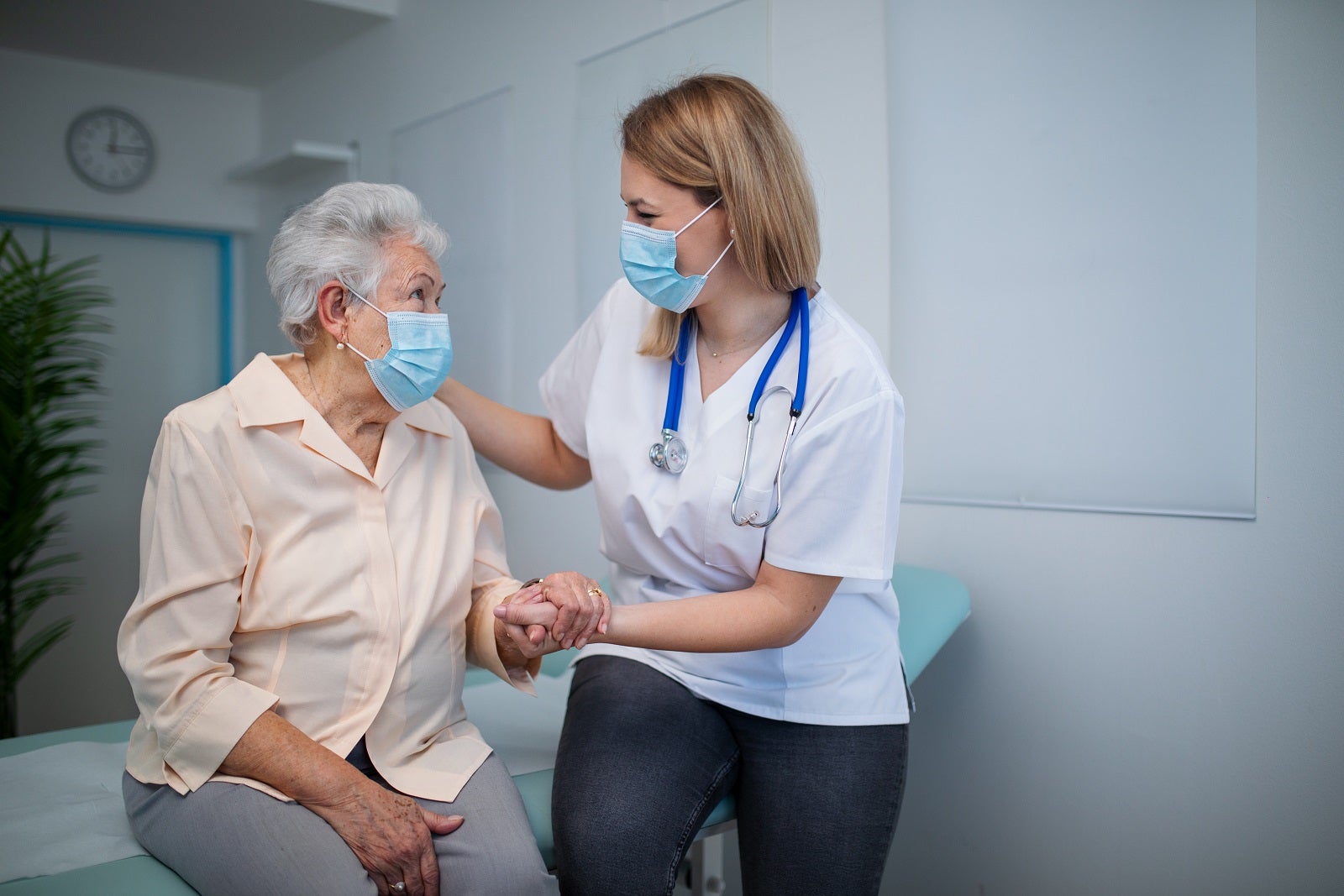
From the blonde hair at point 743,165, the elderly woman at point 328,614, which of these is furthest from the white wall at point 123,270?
the blonde hair at point 743,165

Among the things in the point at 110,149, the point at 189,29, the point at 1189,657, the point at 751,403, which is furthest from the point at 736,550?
the point at 110,149

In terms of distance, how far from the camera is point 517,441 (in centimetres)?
190

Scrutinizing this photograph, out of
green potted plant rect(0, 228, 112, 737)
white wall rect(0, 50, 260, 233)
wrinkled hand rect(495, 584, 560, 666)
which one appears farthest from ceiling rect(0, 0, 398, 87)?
wrinkled hand rect(495, 584, 560, 666)

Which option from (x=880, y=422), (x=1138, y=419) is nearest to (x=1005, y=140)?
(x=1138, y=419)

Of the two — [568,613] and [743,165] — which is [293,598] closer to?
[568,613]

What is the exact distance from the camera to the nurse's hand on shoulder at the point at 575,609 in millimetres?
1397

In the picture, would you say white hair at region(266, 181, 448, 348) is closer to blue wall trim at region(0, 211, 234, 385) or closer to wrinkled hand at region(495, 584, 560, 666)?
wrinkled hand at region(495, 584, 560, 666)

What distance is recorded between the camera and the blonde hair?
1.53 metres

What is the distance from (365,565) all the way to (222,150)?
4.15 metres

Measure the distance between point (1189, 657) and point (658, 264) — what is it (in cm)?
122

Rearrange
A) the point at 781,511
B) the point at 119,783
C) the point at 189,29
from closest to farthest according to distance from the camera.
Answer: the point at 781,511
the point at 119,783
the point at 189,29

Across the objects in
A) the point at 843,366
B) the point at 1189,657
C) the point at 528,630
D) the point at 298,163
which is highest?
the point at 298,163

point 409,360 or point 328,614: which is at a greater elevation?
point 409,360

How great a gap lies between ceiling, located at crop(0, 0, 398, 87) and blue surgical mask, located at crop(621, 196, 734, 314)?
288 cm
